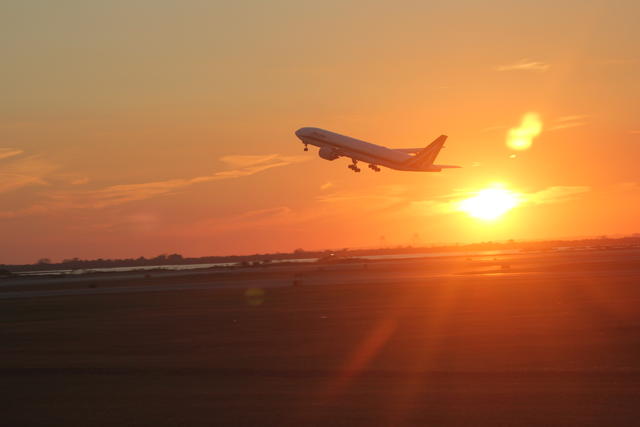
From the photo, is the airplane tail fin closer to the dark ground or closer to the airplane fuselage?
the airplane fuselage

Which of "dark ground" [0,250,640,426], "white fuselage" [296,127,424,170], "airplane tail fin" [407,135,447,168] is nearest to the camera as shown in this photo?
"dark ground" [0,250,640,426]

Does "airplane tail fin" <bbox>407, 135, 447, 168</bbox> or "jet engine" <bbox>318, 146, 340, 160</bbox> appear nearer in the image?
"jet engine" <bbox>318, 146, 340, 160</bbox>

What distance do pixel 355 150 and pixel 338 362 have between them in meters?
66.9

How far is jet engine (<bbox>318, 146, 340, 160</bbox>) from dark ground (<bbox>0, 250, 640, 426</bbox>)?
1515 inches

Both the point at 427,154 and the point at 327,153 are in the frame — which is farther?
the point at 427,154

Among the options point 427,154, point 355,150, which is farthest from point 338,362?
point 427,154

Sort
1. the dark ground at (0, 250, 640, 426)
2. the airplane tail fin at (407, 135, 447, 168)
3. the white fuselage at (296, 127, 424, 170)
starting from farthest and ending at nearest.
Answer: the airplane tail fin at (407, 135, 447, 168)
the white fuselage at (296, 127, 424, 170)
the dark ground at (0, 250, 640, 426)

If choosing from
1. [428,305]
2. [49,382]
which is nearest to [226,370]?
[49,382]

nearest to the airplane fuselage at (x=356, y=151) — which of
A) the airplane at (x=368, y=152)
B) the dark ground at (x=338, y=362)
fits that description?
the airplane at (x=368, y=152)

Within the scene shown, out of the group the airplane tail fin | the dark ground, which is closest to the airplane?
the airplane tail fin

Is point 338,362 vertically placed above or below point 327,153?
below

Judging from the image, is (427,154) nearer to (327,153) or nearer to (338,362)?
(327,153)

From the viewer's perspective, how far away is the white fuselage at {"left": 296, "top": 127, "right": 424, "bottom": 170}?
95188mm

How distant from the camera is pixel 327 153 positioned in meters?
95.3
